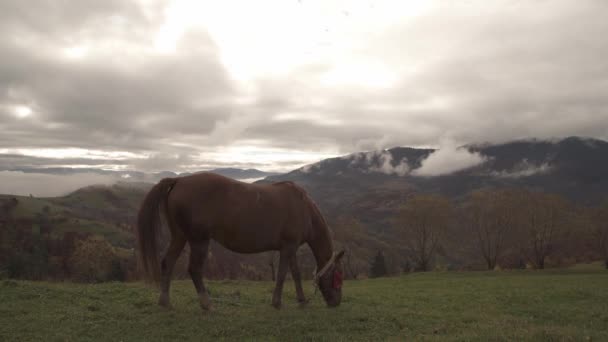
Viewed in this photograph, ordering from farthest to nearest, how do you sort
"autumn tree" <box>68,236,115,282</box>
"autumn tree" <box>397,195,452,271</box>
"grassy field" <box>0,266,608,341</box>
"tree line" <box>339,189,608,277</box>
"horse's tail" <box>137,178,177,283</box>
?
"autumn tree" <box>397,195,452,271</box>, "tree line" <box>339,189,608,277</box>, "autumn tree" <box>68,236,115,282</box>, "horse's tail" <box>137,178,177,283</box>, "grassy field" <box>0,266,608,341</box>

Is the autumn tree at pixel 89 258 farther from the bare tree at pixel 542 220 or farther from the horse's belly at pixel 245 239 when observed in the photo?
the bare tree at pixel 542 220

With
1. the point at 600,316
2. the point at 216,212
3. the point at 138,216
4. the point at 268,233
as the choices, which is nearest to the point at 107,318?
the point at 138,216

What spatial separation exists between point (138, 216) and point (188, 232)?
1467 mm

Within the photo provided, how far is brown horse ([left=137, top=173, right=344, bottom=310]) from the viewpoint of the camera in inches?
396

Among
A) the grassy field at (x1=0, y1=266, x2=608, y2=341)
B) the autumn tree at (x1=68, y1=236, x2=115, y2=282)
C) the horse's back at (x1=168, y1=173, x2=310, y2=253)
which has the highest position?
the horse's back at (x1=168, y1=173, x2=310, y2=253)

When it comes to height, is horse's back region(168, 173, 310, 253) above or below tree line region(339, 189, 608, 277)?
above

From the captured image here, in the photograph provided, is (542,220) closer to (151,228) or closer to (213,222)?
(213,222)

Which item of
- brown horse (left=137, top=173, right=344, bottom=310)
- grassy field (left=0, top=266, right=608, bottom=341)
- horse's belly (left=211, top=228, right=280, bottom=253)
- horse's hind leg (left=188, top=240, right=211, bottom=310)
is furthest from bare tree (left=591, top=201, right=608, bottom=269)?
horse's hind leg (left=188, top=240, right=211, bottom=310)

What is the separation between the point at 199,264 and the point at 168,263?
952 millimetres

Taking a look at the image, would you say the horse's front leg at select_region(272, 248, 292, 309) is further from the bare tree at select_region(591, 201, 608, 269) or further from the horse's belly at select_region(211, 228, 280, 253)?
the bare tree at select_region(591, 201, 608, 269)

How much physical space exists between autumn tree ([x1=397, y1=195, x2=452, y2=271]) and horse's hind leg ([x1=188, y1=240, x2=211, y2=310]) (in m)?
55.5

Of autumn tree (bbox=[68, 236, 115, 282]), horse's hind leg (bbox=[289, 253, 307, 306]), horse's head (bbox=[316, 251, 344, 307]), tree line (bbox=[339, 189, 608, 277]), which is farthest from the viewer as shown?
tree line (bbox=[339, 189, 608, 277])

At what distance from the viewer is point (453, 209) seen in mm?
65750

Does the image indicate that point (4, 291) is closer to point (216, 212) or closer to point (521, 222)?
point (216, 212)
